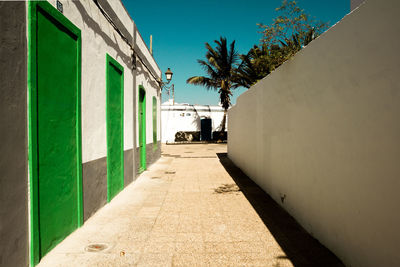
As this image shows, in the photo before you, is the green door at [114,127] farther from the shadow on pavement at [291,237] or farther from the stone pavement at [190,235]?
the shadow on pavement at [291,237]

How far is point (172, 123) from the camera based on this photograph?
27266 mm

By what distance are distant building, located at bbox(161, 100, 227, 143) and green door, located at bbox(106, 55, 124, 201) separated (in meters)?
21.1

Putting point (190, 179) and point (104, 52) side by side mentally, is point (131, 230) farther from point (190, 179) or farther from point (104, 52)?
point (190, 179)

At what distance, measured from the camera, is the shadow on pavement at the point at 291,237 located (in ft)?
9.28

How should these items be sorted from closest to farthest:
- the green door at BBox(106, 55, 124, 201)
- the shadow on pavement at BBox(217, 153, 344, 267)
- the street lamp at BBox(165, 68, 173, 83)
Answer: the shadow on pavement at BBox(217, 153, 344, 267) < the green door at BBox(106, 55, 124, 201) < the street lamp at BBox(165, 68, 173, 83)

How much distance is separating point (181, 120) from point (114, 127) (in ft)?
72.3

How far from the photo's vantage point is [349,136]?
2600 millimetres

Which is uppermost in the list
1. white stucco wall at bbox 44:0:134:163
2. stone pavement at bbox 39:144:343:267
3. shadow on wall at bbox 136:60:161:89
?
shadow on wall at bbox 136:60:161:89

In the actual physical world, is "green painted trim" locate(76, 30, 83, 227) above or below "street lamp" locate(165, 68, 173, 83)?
below

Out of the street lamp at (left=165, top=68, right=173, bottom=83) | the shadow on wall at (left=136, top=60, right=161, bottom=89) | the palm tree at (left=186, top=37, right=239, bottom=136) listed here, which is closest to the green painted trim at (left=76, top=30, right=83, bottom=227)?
the shadow on wall at (left=136, top=60, right=161, bottom=89)

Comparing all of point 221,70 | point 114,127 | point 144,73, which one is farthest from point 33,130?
point 221,70

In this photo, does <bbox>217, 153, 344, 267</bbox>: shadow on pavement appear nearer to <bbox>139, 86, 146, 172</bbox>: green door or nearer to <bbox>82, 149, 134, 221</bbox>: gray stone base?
<bbox>82, 149, 134, 221</bbox>: gray stone base

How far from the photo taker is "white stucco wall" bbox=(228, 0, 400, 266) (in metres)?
2.06

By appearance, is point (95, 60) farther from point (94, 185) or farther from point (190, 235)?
point (190, 235)
